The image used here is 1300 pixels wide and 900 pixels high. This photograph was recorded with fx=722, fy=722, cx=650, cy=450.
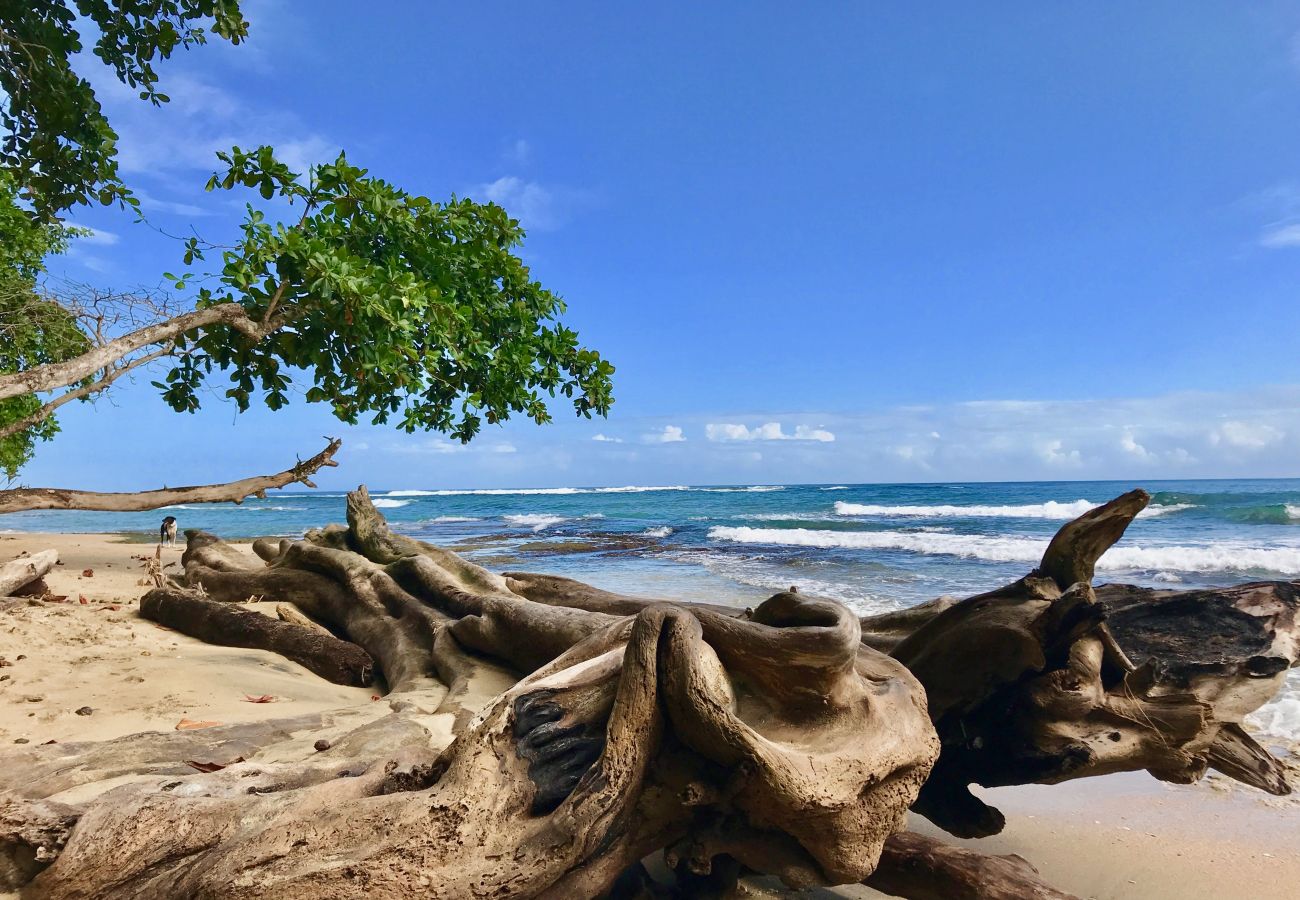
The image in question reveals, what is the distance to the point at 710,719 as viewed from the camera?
1.98m

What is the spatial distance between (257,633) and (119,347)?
9.99 ft

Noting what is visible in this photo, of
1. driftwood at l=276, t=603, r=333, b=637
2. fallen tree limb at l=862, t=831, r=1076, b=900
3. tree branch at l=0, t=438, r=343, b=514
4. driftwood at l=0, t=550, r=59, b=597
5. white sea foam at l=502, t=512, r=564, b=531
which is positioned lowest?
white sea foam at l=502, t=512, r=564, b=531

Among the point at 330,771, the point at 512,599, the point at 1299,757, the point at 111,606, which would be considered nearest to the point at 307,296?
the point at 111,606

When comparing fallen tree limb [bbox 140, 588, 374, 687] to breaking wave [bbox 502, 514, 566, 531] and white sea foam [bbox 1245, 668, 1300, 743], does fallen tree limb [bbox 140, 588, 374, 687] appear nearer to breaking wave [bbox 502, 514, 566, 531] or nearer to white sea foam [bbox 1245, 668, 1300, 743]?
white sea foam [bbox 1245, 668, 1300, 743]

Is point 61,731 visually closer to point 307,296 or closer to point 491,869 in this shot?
point 491,869

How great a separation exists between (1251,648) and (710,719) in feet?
7.85

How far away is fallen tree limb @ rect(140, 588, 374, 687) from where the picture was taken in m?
5.23

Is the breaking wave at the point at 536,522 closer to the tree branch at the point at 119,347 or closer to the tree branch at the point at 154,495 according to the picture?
the tree branch at the point at 154,495

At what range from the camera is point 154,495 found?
7270mm

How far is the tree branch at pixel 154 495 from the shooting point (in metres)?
6.45

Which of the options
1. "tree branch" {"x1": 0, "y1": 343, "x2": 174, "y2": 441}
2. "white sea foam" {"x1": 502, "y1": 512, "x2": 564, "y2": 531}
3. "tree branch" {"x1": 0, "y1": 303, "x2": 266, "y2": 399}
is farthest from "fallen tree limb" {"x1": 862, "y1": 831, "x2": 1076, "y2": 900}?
"white sea foam" {"x1": 502, "y1": 512, "x2": 564, "y2": 531}

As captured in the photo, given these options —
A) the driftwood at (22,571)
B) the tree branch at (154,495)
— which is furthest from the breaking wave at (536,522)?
the driftwood at (22,571)

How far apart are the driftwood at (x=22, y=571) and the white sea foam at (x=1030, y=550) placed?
607 inches

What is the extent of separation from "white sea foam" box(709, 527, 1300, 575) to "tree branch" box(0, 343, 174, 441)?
48.9 ft
